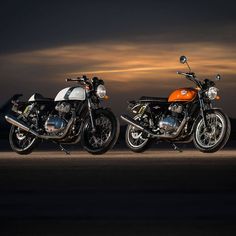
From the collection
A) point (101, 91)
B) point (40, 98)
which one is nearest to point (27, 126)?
point (40, 98)

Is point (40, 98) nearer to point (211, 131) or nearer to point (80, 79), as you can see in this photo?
point (80, 79)

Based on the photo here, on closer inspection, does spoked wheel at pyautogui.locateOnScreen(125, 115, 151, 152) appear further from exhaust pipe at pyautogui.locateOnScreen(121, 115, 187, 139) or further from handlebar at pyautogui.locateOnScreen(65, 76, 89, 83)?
handlebar at pyautogui.locateOnScreen(65, 76, 89, 83)

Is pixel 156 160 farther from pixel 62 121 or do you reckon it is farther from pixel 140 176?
pixel 140 176

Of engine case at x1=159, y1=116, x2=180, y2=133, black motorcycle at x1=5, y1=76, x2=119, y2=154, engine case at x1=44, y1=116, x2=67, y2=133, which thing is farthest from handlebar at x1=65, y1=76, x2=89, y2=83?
engine case at x1=159, y1=116, x2=180, y2=133

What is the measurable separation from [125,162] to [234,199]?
735 cm

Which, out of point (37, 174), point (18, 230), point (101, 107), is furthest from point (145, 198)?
point (101, 107)

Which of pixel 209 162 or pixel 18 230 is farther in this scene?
pixel 209 162

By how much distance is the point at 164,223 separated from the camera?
9203 mm

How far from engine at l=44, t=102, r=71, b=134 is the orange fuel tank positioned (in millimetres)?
2499

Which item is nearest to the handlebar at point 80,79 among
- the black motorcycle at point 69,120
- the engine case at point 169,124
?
the black motorcycle at point 69,120

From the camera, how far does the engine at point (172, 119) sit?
68.6ft

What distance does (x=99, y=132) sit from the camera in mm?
19641

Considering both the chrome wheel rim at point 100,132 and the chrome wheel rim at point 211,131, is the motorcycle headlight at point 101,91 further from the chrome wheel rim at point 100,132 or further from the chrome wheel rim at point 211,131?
the chrome wheel rim at point 211,131

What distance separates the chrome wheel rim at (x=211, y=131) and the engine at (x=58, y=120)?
317 cm
